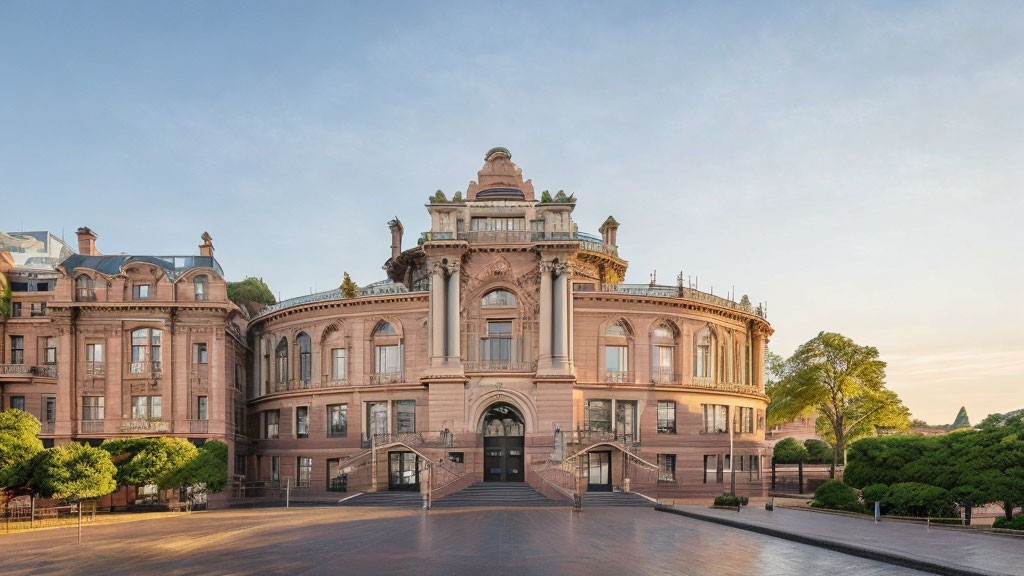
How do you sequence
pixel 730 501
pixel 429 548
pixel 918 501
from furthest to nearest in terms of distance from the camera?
pixel 730 501 < pixel 918 501 < pixel 429 548

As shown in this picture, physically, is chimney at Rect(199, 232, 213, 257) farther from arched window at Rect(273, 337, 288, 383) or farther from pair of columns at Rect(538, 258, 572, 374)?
pair of columns at Rect(538, 258, 572, 374)

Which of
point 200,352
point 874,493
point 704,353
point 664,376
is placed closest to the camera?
point 874,493

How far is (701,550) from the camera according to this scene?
2673 cm

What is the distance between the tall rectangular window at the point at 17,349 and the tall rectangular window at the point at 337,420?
23.6m

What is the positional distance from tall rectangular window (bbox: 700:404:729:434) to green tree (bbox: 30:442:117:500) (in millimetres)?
41561

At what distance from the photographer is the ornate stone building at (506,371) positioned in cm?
5638

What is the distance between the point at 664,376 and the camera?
61.8m

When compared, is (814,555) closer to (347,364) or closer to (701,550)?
(701,550)

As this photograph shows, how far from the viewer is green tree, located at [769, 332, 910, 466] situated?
73750mm

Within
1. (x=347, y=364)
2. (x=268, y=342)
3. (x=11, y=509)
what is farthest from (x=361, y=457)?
(x=11, y=509)

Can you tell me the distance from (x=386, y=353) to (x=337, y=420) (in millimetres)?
6594

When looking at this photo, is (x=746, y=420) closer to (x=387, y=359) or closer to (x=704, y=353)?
(x=704, y=353)

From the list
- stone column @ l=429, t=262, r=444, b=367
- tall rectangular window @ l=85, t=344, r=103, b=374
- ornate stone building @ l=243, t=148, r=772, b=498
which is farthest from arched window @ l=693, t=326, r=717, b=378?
tall rectangular window @ l=85, t=344, r=103, b=374

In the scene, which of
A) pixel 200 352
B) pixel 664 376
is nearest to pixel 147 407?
pixel 200 352
